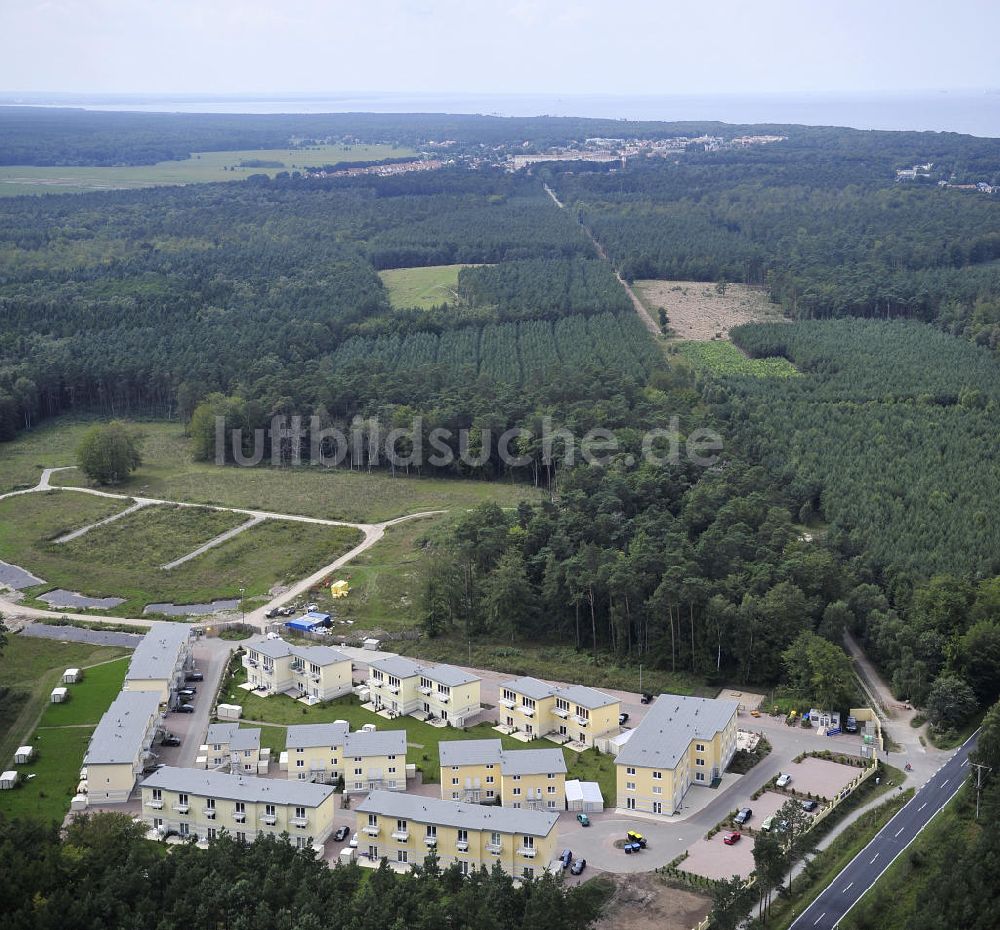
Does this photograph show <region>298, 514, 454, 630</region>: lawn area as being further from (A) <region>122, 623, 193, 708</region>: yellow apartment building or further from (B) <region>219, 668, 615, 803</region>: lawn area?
(A) <region>122, 623, 193, 708</region>: yellow apartment building

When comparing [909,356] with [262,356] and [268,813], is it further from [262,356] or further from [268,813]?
[268,813]

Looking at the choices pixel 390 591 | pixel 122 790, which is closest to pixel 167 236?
pixel 390 591

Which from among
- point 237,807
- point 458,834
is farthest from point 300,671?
point 458,834

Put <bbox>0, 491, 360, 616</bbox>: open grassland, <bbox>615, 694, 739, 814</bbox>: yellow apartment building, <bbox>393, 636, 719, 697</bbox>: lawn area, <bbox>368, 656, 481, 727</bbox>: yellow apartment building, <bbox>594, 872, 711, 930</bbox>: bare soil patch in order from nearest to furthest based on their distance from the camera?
<bbox>594, 872, 711, 930</bbox>: bare soil patch
<bbox>615, 694, 739, 814</bbox>: yellow apartment building
<bbox>368, 656, 481, 727</bbox>: yellow apartment building
<bbox>393, 636, 719, 697</bbox>: lawn area
<bbox>0, 491, 360, 616</bbox>: open grassland

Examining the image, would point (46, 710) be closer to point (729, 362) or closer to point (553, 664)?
point (553, 664)

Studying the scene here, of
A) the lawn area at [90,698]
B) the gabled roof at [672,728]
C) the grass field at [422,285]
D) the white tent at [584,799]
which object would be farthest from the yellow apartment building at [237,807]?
the grass field at [422,285]

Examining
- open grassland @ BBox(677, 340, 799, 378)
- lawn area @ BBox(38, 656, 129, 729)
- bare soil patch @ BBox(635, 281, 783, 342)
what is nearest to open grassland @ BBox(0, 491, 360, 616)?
lawn area @ BBox(38, 656, 129, 729)

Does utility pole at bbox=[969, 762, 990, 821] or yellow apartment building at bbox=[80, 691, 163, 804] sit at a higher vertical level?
utility pole at bbox=[969, 762, 990, 821]
